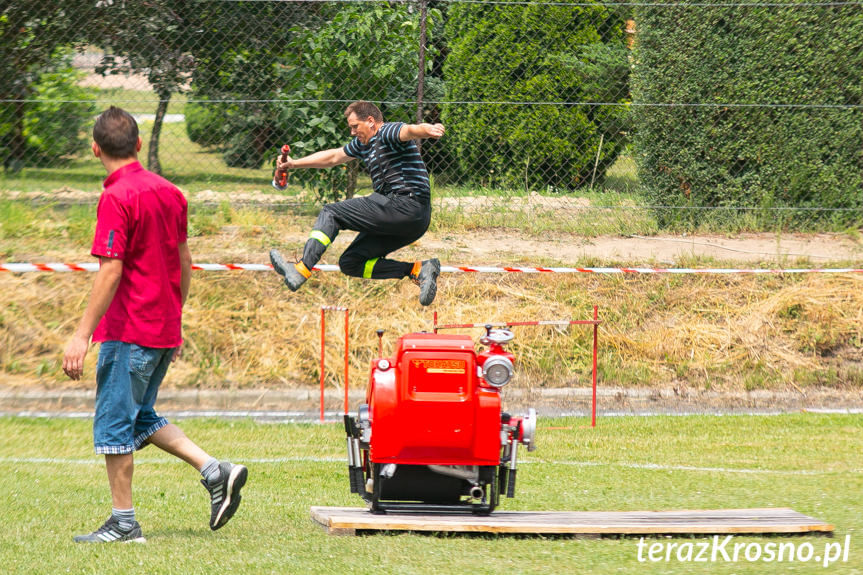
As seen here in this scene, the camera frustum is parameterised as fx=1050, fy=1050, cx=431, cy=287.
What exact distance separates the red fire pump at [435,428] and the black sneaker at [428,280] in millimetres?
1320

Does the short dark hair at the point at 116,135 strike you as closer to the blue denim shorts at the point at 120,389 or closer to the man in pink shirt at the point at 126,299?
the man in pink shirt at the point at 126,299

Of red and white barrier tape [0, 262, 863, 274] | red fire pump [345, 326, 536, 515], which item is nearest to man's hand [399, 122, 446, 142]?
red fire pump [345, 326, 536, 515]

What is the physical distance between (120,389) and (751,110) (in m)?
10.1

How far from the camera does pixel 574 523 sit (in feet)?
17.8

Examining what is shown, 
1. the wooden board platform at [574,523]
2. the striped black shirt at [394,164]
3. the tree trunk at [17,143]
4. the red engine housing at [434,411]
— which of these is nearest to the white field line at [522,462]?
the wooden board platform at [574,523]

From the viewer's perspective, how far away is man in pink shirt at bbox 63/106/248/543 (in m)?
4.83

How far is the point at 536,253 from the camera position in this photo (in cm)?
1272

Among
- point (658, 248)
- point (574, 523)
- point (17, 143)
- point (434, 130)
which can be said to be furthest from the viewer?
point (658, 248)

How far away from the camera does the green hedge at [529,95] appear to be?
12898 mm

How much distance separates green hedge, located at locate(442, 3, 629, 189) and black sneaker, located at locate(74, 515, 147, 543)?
832cm

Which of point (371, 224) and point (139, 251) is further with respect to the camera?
point (371, 224)

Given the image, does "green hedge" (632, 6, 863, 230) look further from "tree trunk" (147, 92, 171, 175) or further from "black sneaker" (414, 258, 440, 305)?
"black sneaker" (414, 258, 440, 305)

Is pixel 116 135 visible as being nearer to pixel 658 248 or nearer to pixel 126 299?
pixel 126 299

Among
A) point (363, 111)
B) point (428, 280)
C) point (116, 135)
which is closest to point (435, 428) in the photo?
point (428, 280)
